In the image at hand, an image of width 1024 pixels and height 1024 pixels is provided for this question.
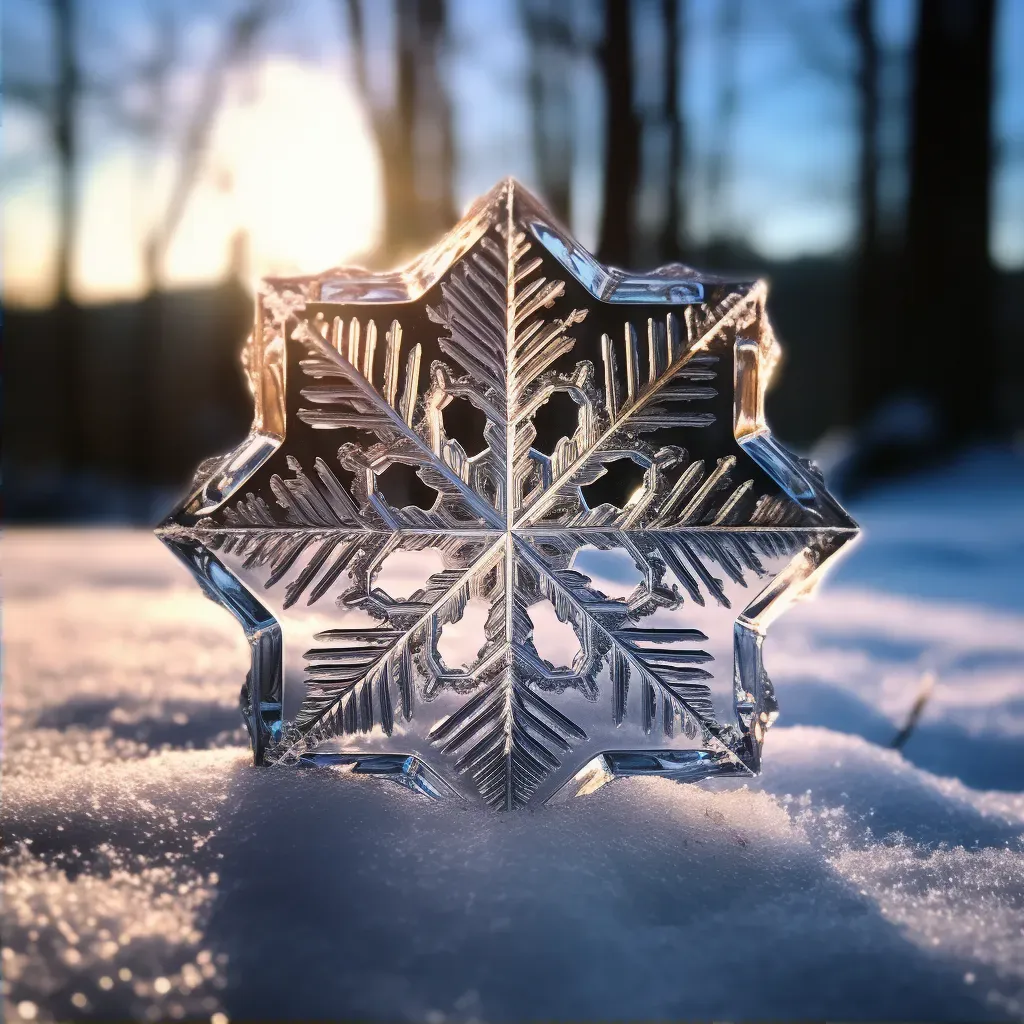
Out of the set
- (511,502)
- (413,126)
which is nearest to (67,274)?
(413,126)

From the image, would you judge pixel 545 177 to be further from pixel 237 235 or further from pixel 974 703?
pixel 974 703

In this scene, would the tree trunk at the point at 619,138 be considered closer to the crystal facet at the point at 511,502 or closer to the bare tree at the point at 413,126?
the bare tree at the point at 413,126

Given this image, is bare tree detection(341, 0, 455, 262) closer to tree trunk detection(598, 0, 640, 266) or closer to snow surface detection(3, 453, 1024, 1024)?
tree trunk detection(598, 0, 640, 266)

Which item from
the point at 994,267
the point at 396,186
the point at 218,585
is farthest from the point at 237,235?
the point at 218,585

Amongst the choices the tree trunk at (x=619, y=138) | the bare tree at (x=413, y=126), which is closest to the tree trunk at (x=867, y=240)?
the tree trunk at (x=619, y=138)

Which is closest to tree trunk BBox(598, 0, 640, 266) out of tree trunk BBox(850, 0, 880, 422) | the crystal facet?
tree trunk BBox(850, 0, 880, 422)
